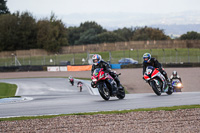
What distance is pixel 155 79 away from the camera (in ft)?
50.4

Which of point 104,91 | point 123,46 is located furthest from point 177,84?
point 123,46

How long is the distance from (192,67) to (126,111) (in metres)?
40.7

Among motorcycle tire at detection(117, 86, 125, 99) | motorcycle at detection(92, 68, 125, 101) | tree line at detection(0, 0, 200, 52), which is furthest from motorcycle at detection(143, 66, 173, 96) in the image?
tree line at detection(0, 0, 200, 52)

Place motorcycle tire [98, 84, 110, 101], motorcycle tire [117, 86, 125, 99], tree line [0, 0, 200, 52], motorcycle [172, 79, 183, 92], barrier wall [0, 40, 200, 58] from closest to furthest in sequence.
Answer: motorcycle tire [98, 84, 110, 101]
motorcycle tire [117, 86, 125, 99]
motorcycle [172, 79, 183, 92]
barrier wall [0, 40, 200, 58]
tree line [0, 0, 200, 52]

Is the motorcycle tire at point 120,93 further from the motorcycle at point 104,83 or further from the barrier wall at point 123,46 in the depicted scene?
the barrier wall at point 123,46

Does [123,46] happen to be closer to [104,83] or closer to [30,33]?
[30,33]

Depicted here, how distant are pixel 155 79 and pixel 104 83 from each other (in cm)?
256

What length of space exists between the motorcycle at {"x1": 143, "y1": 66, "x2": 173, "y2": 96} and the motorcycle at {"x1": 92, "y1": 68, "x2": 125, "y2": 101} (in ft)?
5.42

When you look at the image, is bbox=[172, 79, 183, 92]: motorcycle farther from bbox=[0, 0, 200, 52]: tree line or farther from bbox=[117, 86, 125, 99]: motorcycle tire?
bbox=[0, 0, 200, 52]: tree line

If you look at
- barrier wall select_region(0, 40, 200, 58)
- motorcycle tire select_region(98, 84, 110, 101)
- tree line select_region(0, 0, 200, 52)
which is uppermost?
tree line select_region(0, 0, 200, 52)

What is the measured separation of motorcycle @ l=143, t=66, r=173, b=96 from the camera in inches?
604

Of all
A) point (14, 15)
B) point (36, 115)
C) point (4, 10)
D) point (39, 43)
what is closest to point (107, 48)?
point (39, 43)

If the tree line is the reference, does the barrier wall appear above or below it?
below

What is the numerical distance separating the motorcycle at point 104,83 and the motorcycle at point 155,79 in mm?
1651
